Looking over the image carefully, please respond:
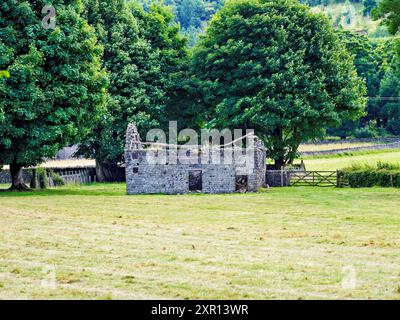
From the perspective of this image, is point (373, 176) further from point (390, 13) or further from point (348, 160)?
point (348, 160)

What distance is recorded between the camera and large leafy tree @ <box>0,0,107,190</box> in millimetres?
52406

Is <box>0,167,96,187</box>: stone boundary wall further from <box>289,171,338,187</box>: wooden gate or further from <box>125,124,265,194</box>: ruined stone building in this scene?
<box>289,171,338,187</box>: wooden gate

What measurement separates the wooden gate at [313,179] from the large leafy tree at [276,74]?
12.6ft

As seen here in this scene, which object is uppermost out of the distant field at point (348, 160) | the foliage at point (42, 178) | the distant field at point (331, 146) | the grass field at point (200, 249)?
the distant field at point (331, 146)

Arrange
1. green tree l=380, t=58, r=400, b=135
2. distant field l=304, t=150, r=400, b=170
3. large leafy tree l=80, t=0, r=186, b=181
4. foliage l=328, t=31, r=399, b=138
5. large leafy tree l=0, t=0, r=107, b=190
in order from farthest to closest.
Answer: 1. green tree l=380, t=58, r=400, b=135
2. foliage l=328, t=31, r=399, b=138
3. distant field l=304, t=150, r=400, b=170
4. large leafy tree l=80, t=0, r=186, b=181
5. large leafy tree l=0, t=0, r=107, b=190

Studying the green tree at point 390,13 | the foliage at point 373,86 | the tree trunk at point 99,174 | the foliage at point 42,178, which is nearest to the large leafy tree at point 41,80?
the foliage at point 42,178

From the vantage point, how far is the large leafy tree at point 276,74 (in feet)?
219

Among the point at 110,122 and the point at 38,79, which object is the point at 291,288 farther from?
the point at 110,122

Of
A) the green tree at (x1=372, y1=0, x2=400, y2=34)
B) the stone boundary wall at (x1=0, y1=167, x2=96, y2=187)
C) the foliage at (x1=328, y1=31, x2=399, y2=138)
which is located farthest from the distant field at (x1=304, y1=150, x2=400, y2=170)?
the green tree at (x1=372, y1=0, x2=400, y2=34)

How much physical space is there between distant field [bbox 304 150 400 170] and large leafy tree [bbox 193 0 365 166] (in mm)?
8376

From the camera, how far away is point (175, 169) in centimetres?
5747

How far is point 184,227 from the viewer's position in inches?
1368

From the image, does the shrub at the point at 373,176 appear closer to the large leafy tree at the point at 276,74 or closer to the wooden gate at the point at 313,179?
the wooden gate at the point at 313,179

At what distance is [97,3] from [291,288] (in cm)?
5292
